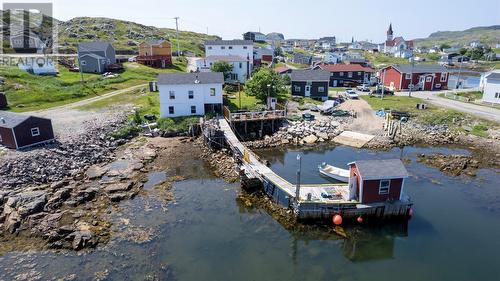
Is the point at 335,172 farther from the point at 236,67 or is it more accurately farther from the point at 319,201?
the point at 236,67

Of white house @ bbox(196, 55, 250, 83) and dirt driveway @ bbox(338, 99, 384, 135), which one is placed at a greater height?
white house @ bbox(196, 55, 250, 83)

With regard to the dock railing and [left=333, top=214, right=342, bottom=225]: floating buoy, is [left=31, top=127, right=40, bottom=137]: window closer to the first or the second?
the dock railing

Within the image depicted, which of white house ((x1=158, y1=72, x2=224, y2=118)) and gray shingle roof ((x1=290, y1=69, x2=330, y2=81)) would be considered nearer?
white house ((x1=158, y1=72, x2=224, y2=118))

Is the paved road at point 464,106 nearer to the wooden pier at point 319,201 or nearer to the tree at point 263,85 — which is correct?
the tree at point 263,85

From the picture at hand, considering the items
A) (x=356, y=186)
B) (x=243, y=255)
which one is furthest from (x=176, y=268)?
(x=356, y=186)

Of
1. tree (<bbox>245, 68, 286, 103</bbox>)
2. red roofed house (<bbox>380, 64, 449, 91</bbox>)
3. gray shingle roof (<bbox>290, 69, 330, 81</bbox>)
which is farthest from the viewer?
red roofed house (<bbox>380, 64, 449, 91</bbox>)

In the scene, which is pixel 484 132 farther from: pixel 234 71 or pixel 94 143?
pixel 94 143

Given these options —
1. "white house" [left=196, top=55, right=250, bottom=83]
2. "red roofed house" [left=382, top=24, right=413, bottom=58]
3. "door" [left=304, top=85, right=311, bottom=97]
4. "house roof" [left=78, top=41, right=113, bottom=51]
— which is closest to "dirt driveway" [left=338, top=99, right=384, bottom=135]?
"door" [left=304, top=85, right=311, bottom=97]
